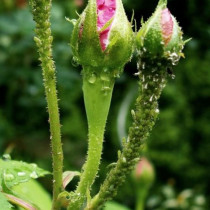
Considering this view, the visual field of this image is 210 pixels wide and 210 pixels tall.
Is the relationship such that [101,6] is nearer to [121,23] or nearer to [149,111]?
[121,23]

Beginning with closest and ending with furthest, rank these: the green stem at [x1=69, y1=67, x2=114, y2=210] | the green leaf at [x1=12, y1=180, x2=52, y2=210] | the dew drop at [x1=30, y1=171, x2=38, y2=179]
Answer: the green stem at [x1=69, y1=67, x2=114, y2=210] → the dew drop at [x1=30, y1=171, x2=38, y2=179] → the green leaf at [x1=12, y1=180, x2=52, y2=210]

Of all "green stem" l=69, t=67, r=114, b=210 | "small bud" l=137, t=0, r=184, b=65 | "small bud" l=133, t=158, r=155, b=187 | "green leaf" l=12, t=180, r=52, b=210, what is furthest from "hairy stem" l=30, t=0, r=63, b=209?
"small bud" l=133, t=158, r=155, b=187

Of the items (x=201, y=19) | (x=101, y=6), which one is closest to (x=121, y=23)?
(x=101, y=6)

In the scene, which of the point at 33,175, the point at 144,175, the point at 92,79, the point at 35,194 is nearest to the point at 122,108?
the point at 144,175

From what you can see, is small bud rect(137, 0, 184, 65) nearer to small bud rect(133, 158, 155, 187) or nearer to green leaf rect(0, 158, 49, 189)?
green leaf rect(0, 158, 49, 189)

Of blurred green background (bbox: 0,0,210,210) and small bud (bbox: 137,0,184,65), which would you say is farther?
blurred green background (bbox: 0,0,210,210)
